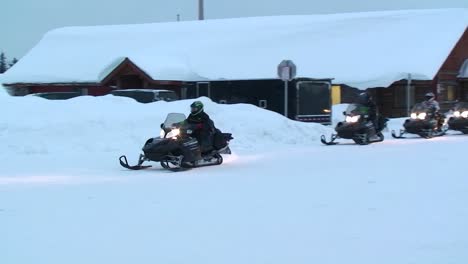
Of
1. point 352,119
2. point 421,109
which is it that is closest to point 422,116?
point 421,109

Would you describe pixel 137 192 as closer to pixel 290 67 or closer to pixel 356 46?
pixel 290 67

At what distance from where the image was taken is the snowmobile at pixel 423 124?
75.2ft

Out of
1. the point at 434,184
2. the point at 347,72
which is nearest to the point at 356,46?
the point at 347,72

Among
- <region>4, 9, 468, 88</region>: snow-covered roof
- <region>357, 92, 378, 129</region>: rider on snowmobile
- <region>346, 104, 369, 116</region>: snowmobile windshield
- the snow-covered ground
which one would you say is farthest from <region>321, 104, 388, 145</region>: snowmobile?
<region>4, 9, 468, 88</region>: snow-covered roof

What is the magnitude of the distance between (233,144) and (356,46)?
74.1 feet

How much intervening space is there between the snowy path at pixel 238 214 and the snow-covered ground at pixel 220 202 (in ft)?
0.05

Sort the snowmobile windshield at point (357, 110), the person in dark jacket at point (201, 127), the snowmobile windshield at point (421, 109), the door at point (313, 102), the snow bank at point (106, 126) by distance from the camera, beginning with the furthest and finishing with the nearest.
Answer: the door at point (313, 102)
the snowmobile windshield at point (421, 109)
the snowmobile windshield at point (357, 110)
the snow bank at point (106, 126)
the person in dark jacket at point (201, 127)

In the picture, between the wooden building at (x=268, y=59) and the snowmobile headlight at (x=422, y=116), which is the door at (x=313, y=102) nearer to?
the wooden building at (x=268, y=59)

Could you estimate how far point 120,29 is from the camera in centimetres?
4881

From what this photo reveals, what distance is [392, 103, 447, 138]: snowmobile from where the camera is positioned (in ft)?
75.2

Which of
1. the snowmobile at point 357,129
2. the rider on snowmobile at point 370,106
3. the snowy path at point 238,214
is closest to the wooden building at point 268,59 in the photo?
the rider on snowmobile at point 370,106

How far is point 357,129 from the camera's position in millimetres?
20234

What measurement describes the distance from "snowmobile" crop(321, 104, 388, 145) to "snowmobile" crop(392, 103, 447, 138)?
6.15ft

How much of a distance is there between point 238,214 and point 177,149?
5156 millimetres
